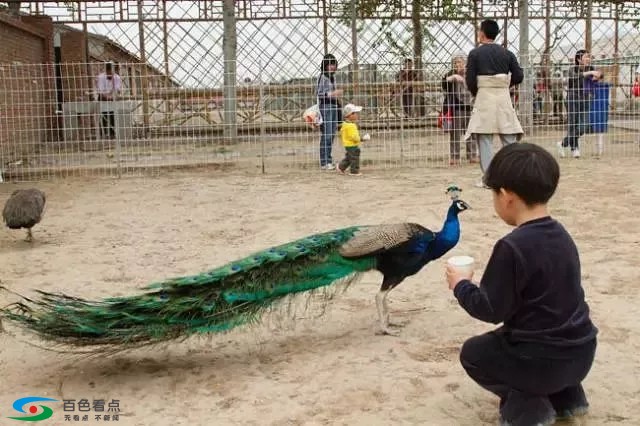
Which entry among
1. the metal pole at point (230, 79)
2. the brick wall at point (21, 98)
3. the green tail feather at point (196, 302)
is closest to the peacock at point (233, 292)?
the green tail feather at point (196, 302)

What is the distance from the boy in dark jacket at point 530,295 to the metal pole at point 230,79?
10.5 metres

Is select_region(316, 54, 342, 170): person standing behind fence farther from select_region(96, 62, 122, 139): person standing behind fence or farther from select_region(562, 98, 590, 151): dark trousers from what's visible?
select_region(96, 62, 122, 139): person standing behind fence

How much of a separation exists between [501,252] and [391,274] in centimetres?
160

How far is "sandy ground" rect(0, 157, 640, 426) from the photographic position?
3.46m

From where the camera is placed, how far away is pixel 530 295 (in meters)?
2.77

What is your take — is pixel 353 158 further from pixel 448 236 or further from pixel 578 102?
pixel 448 236

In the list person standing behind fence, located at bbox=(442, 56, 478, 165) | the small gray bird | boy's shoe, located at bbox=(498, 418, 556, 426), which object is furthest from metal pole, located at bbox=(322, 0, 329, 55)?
boy's shoe, located at bbox=(498, 418, 556, 426)

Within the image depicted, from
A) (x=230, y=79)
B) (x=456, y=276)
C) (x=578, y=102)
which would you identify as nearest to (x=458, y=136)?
(x=578, y=102)

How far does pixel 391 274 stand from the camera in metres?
4.30

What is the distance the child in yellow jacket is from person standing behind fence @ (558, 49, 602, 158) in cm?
350

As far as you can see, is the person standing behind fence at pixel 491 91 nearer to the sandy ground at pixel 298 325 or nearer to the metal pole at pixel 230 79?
the sandy ground at pixel 298 325

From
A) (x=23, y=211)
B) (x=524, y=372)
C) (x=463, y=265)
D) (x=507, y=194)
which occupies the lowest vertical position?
(x=524, y=372)

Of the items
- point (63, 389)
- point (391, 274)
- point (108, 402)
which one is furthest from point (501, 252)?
point (63, 389)

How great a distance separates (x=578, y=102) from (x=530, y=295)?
9.95m
